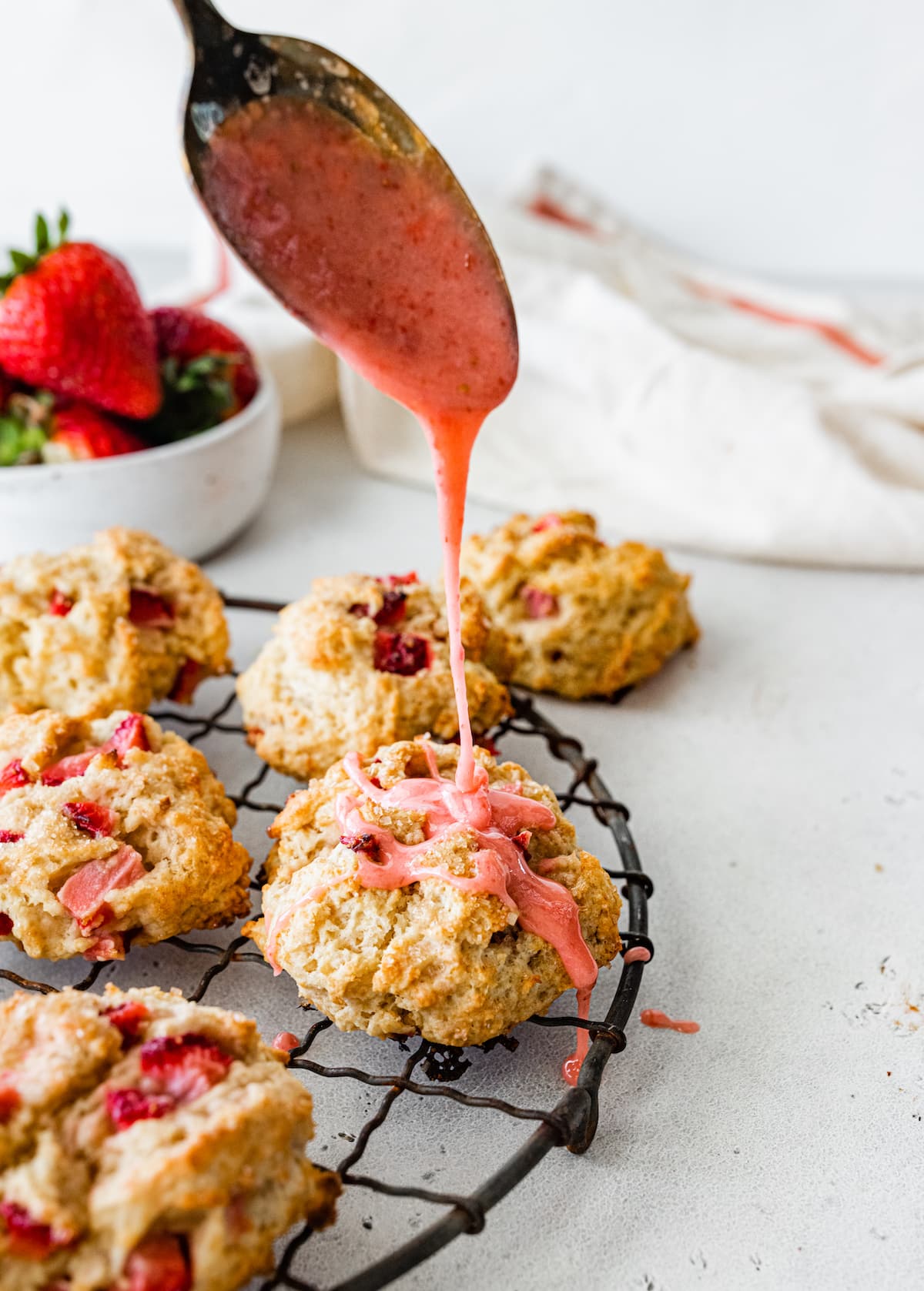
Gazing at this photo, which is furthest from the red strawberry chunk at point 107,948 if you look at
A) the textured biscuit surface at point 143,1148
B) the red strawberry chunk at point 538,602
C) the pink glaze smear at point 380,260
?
the red strawberry chunk at point 538,602

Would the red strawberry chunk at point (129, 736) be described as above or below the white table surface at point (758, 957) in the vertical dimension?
above

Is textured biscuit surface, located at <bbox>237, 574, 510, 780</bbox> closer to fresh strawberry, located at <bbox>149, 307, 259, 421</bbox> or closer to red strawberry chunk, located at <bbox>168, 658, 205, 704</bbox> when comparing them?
red strawberry chunk, located at <bbox>168, 658, 205, 704</bbox>

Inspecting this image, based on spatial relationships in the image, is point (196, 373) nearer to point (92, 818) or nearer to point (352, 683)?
point (352, 683)

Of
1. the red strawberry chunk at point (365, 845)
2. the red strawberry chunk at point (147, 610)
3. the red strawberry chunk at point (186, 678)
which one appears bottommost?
the red strawberry chunk at point (186, 678)

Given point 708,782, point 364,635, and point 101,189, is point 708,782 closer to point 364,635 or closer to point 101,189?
point 364,635

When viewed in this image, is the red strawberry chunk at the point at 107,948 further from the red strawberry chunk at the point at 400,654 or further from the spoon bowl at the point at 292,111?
the spoon bowl at the point at 292,111

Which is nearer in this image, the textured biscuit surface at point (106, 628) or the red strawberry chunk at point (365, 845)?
the red strawberry chunk at point (365, 845)

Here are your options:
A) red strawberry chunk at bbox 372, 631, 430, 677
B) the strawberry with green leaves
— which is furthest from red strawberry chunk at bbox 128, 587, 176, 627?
the strawberry with green leaves
